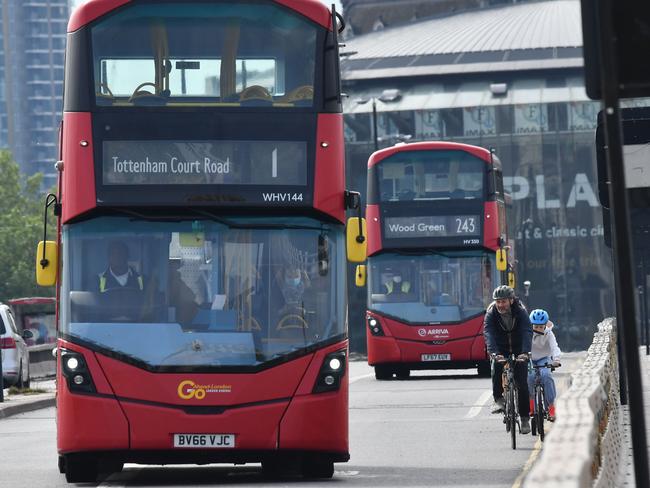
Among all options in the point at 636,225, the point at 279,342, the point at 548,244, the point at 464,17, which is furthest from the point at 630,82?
the point at 464,17

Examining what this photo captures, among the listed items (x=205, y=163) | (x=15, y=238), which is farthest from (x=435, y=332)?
(x=15, y=238)

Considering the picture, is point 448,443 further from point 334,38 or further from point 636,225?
point 334,38

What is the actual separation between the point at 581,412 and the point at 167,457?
5.49 meters

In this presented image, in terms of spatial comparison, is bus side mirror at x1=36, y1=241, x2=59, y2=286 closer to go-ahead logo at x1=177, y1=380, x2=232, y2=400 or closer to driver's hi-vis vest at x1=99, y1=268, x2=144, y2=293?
driver's hi-vis vest at x1=99, y1=268, x2=144, y2=293

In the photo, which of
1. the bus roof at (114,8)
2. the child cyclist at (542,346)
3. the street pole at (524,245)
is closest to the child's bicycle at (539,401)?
the child cyclist at (542,346)

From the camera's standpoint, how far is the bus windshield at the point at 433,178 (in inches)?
1316

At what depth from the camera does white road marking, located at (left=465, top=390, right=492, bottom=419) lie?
23750 mm

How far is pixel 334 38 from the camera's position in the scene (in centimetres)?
1471

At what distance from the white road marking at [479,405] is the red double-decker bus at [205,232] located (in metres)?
8.98

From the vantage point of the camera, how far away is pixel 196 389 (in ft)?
47.2

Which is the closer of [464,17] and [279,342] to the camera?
[279,342]

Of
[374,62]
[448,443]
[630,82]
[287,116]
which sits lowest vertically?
[448,443]

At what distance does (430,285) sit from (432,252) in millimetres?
865

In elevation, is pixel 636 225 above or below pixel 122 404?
above
